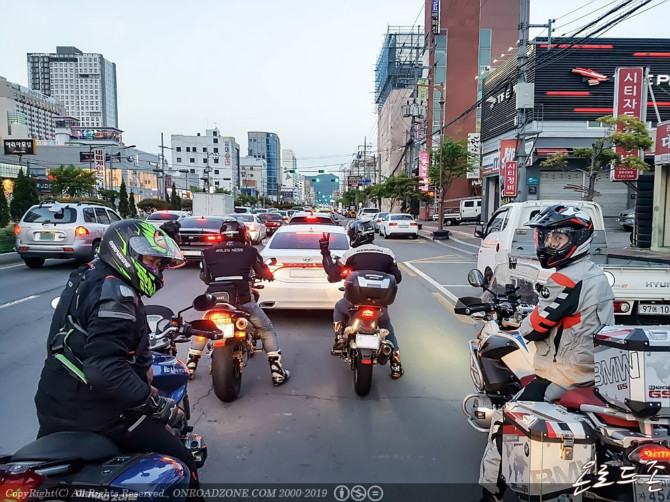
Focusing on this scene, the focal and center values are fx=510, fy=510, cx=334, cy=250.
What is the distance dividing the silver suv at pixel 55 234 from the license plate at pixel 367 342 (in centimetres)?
1146

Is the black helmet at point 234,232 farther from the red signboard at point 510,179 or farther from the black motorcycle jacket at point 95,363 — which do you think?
the red signboard at point 510,179

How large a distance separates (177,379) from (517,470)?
1992mm

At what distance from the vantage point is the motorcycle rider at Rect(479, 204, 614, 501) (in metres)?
2.96

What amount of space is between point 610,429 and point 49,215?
15.0 meters

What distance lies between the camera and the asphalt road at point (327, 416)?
12.3 feet

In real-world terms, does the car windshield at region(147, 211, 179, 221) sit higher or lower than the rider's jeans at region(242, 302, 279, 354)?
higher

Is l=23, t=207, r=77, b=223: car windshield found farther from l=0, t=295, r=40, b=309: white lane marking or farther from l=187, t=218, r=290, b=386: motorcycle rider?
l=187, t=218, r=290, b=386: motorcycle rider

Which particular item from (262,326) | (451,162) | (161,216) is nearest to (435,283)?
(262,326)

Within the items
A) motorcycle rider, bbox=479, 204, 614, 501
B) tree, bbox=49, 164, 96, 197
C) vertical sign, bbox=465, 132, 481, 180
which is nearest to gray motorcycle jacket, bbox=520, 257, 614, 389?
motorcycle rider, bbox=479, 204, 614, 501

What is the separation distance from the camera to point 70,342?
221 cm

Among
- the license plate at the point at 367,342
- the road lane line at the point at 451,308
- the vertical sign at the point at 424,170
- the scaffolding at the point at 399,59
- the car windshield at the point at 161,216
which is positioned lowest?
the road lane line at the point at 451,308

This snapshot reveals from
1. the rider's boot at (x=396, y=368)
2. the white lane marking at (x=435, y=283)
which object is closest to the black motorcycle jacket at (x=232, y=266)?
the rider's boot at (x=396, y=368)

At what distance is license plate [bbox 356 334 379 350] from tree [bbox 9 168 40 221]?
24655mm

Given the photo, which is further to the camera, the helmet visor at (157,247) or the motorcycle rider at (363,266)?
the motorcycle rider at (363,266)
